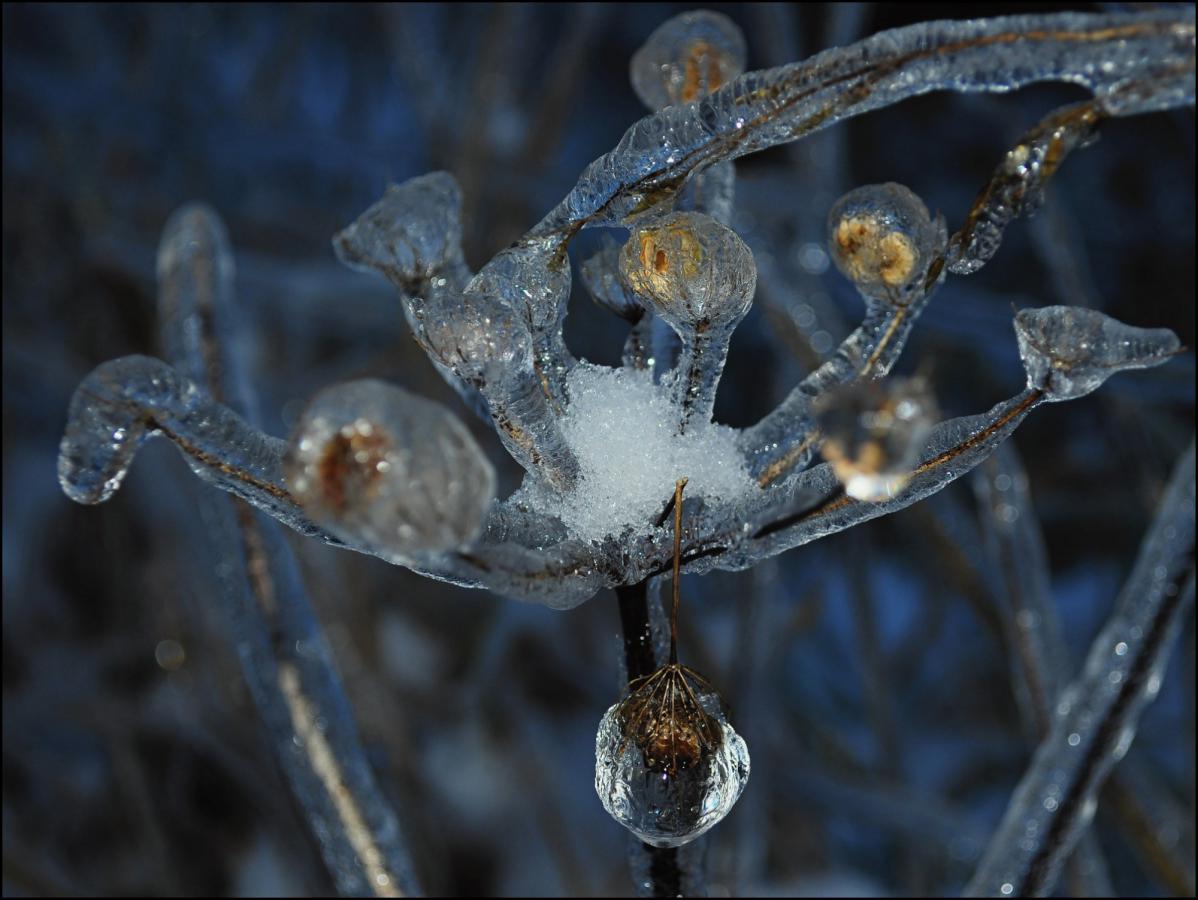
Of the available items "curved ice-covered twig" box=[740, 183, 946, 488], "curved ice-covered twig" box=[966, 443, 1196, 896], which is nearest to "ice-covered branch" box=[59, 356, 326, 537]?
"curved ice-covered twig" box=[740, 183, 946, 488]

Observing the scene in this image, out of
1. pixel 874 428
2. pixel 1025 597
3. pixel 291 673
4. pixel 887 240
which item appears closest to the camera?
pixel 874 428

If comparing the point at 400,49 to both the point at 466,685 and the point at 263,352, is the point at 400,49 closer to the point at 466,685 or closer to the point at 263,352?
the point at 263,352

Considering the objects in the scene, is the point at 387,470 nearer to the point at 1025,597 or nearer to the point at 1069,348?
the point at 1069,348

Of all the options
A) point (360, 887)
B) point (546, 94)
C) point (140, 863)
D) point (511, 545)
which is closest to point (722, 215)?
point (511, 545)

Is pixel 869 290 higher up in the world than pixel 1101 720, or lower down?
higher up

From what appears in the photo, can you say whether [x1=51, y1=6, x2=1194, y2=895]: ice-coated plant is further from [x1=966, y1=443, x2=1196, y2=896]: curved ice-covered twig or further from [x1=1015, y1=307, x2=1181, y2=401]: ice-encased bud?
[x1=966, y1=443, x2=1196, y2=896]: curved ice-covered twig

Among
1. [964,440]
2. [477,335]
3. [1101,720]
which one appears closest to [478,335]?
[477,335]

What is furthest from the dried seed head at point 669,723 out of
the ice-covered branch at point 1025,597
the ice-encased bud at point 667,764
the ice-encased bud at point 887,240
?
the ice-covered branch at point 1025,597
